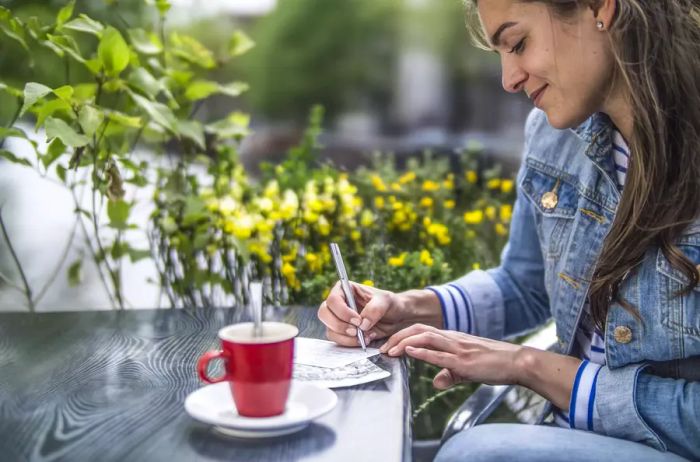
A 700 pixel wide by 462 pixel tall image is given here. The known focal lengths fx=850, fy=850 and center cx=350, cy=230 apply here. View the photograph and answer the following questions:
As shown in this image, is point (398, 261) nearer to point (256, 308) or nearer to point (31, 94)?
point (31, 94)

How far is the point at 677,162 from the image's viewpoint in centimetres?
118

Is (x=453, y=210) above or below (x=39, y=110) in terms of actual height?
below

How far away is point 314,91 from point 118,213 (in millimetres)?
12620

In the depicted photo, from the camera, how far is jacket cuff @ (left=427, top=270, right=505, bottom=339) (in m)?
1.44

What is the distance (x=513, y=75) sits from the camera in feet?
4.07

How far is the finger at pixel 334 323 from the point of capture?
1.22 metres

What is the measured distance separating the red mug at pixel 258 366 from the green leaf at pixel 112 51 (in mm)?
907

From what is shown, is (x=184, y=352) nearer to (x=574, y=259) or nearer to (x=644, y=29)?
(x=574, y=259)

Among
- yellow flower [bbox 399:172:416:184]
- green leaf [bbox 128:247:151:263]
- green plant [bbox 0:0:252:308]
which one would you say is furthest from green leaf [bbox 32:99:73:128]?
yellow flower [bbox 399:172:416:184]

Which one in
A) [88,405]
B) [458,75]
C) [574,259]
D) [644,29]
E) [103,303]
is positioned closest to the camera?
[88,405]

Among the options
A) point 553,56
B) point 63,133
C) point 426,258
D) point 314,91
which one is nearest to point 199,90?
point 63,133

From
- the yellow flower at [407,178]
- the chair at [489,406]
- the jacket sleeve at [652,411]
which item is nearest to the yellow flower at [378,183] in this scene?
the yellow flower at [407,178]

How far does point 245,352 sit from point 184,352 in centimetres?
39

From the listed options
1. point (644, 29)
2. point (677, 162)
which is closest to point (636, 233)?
point (677, 162)
